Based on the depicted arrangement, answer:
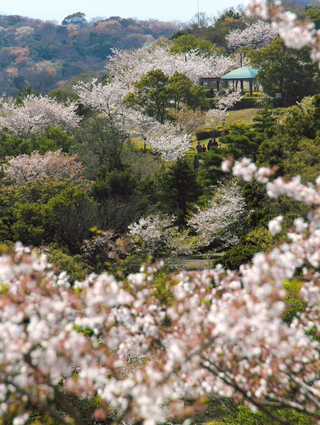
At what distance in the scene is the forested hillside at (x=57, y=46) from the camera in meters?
109

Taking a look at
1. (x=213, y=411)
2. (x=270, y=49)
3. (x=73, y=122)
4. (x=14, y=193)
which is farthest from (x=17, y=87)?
(x=213, y=411)

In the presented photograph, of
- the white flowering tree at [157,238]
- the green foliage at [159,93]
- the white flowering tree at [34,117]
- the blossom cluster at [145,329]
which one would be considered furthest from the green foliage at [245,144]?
the blossom cluster at [145,329]

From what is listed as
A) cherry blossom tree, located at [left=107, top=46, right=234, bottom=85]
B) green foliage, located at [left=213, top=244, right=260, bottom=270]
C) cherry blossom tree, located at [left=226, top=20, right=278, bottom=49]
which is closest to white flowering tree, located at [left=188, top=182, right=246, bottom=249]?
green foliage, located at [left=213, top=244, right=260, bottom=270]

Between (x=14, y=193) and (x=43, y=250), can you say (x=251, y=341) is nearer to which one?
(x=43, y=250)

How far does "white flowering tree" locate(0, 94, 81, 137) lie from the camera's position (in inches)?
1406

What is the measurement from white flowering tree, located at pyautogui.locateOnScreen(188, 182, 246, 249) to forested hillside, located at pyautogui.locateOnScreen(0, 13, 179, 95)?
3247 inches

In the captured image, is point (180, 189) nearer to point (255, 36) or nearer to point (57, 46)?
point (255, 36)

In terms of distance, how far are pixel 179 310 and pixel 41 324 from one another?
4.28 feet

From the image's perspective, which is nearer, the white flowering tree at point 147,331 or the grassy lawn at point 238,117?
the white flowering tree at point 147,331

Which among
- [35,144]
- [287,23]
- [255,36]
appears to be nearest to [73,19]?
[255,36]

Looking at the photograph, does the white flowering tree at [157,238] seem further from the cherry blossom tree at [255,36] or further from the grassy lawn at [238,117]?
the cherry blossom tree at [255,36]

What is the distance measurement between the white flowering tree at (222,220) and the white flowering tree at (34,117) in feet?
67.3

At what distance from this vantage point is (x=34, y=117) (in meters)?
35.9

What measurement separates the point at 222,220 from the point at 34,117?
21476 millimetres
